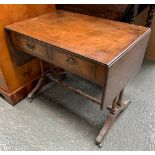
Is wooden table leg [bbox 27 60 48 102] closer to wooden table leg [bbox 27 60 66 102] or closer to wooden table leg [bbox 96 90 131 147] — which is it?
wooden table leg [bbox 27 60 66 102]

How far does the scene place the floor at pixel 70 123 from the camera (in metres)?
1.44

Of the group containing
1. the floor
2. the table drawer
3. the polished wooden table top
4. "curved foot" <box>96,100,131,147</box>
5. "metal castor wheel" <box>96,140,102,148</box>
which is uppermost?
the polished wooden table top

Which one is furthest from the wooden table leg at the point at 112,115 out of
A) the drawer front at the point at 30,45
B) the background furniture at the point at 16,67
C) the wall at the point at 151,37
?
the wall at the point at 151,37

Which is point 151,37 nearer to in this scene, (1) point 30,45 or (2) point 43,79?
(2) point 43,79

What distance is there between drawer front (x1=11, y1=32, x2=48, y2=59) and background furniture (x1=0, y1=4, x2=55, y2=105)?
131 millimetres

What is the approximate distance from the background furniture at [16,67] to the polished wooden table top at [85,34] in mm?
91

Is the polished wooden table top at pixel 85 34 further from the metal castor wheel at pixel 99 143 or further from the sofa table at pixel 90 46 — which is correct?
the metal castor wheel at pixel 99 143

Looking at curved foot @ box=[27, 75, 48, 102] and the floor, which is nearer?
the floor

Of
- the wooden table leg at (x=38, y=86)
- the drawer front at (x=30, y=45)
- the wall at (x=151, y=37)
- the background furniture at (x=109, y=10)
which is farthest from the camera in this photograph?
the wall at (x=151, y=37)

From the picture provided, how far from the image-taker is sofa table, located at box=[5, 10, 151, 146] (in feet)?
3.43

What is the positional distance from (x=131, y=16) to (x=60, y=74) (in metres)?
0.96

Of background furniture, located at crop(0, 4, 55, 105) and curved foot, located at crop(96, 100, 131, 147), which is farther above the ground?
background furniture, located at crop(0, 4, 55, 105)

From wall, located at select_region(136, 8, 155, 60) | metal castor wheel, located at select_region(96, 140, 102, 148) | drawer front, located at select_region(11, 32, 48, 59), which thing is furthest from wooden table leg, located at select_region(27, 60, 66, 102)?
wall, located at select_region(136, 8, 155, 60)

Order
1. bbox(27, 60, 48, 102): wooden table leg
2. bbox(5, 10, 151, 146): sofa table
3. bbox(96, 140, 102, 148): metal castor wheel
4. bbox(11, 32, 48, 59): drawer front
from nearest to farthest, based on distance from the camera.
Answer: bbox(5, 10, 151, 146): sofa table < bbox(11, 32, 48, 59): drawer front < bbox(96, 140, 102, 148): metal castor wheel < bbox(27, 60, 48, 102): wooden table leg
